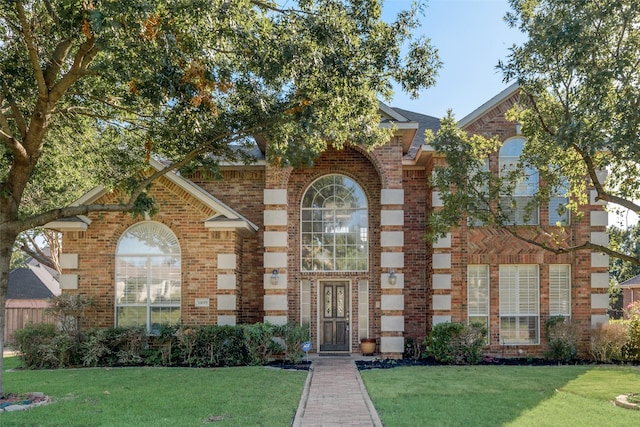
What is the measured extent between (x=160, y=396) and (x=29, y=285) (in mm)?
23809

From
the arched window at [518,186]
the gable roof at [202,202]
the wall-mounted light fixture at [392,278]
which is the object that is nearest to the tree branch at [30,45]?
the gable roof at [202,202]

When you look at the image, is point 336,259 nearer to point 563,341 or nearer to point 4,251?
point 563,341

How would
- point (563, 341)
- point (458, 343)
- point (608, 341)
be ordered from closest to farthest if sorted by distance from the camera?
point (458, 343) → point (608, 341) → point (563, 341)

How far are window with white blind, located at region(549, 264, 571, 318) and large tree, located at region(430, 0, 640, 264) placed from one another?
4.84 m

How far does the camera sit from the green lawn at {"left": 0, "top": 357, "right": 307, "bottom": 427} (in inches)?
327

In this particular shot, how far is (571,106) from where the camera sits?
A: 33.5 ft

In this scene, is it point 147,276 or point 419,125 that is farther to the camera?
point 419,125

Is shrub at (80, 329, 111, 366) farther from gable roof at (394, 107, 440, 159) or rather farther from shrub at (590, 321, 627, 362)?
shrub at (590, 321, 627, 362)

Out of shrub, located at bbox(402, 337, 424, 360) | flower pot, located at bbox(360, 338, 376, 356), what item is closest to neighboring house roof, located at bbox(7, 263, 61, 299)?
flower pot, located at bbox(360, 338, 376, 356)

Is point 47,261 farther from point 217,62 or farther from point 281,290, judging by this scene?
point 217,62

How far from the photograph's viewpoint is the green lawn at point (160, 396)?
27.2ft

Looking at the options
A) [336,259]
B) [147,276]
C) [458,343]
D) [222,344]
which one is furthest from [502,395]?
[147,276]

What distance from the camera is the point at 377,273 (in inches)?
643

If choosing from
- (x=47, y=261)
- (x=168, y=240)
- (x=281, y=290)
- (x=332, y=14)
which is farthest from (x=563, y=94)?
(x=47, y=261)
